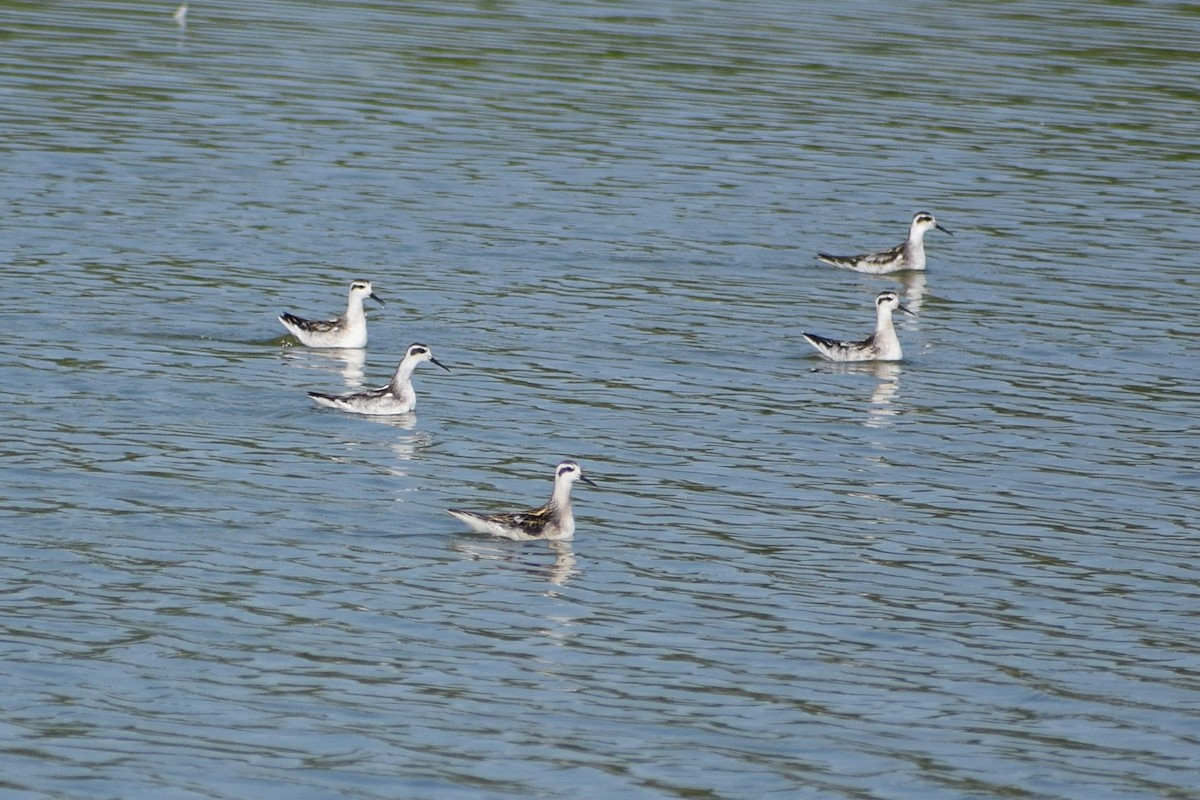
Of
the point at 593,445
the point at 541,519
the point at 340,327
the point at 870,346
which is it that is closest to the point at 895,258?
the point at 870,346

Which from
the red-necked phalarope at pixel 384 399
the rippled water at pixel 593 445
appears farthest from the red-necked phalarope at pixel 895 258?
the red-necked phalarope at pixel 384 399

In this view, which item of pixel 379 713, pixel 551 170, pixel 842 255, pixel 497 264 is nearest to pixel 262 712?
pixel 379 713

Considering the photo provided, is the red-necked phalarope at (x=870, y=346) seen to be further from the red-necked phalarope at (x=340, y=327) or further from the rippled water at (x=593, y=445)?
the red-necked phalarope at (x=340, y=327)

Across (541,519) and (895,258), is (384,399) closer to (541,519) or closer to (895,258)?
(541,519)

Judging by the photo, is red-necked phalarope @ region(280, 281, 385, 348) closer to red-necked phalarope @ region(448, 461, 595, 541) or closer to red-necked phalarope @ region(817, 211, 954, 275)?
red-necked phalarope @ region(448, 461, 595, 541)

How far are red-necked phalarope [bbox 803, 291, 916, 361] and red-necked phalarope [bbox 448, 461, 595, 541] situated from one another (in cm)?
868

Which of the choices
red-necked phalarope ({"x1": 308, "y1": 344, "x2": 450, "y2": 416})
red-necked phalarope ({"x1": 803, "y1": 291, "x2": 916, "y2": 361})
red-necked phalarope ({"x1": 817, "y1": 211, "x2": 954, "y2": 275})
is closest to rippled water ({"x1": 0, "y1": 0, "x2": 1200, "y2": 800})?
red-necked phalarope ({"x1": 308, "y1": 344, "x2": 450, "y2": 416})

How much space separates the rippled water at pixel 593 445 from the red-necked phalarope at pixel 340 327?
0.35m

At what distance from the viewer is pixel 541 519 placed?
18.4 m

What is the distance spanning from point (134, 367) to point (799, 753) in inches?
495

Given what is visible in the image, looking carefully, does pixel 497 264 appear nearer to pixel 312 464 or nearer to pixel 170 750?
pixel 312 464

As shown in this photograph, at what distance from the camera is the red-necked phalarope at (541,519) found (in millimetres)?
18234

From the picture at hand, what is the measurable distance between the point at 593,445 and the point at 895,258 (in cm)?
1230

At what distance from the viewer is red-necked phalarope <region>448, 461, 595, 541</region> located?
18234mm
